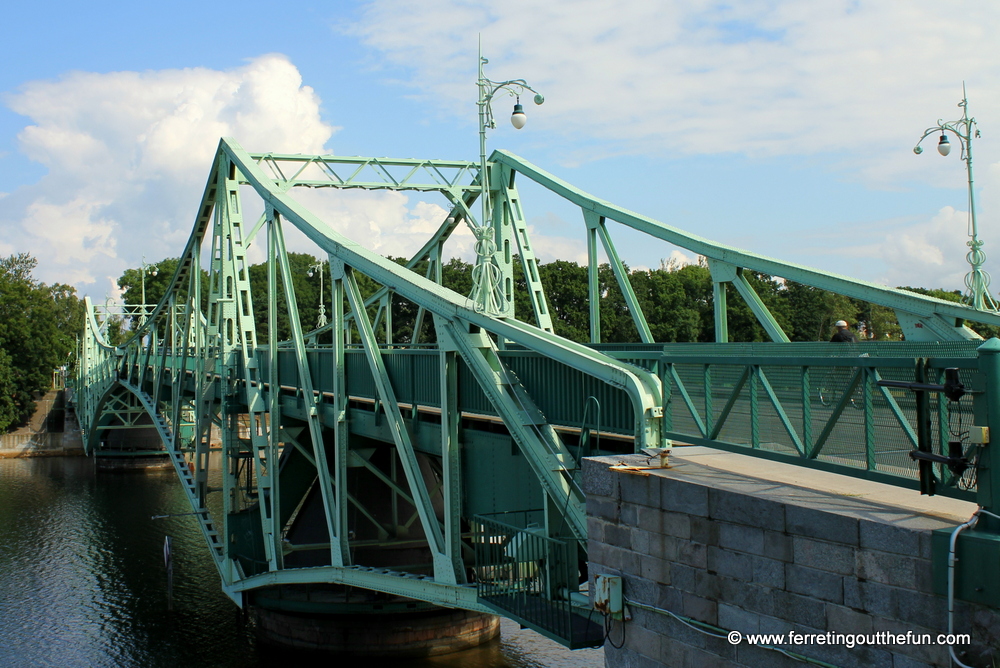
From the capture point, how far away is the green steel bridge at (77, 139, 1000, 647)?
7164mm

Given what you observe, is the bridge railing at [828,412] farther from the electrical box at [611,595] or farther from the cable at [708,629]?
the electrical box at [611,595]

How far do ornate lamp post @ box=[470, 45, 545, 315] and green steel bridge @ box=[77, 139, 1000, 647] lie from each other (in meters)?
0.10

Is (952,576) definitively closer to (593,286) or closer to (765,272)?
(765,272)

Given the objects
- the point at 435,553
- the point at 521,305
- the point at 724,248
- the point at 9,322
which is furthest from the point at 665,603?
the point at 9,322

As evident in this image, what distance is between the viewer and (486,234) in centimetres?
1256

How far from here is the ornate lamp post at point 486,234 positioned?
11.9 meters

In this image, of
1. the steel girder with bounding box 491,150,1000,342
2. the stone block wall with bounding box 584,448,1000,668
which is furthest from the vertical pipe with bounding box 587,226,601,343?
the stone block wall with bounding box 584,448,1000,668

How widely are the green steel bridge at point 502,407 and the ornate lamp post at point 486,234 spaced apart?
0.34 feet

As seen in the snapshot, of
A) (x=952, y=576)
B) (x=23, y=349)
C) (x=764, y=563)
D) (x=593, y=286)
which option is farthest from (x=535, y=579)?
(x=23, y=349)

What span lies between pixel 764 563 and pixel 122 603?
1058 inches

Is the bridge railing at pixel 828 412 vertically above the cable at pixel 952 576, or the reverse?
the bridge railing at pixel 828 412


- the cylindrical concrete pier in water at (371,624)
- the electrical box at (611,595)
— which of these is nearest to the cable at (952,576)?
the electrical box at (611,595)

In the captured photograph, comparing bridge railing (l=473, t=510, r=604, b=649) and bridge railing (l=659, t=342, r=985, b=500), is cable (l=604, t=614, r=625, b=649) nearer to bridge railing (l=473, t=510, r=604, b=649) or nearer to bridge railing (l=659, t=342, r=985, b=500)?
bridge railing (l=473, t=510, r=604, b=649)

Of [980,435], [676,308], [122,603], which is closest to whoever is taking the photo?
[980,435]
